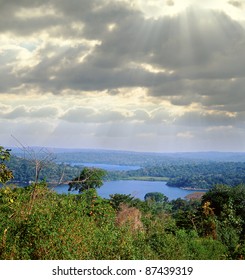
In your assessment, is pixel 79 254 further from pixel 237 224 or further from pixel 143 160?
pixel 143 160

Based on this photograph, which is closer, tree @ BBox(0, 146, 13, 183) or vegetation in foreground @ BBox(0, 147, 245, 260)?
tree @ BBox(0, 146, 13, 183)

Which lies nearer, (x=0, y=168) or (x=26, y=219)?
(x=0, y=168)

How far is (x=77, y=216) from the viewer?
5602 mm

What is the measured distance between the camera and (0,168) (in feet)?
14.1

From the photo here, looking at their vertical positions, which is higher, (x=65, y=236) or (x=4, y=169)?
(x=4, y=169)

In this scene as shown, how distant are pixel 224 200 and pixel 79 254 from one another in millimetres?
14120

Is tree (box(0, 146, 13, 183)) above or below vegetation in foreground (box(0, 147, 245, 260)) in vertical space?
above

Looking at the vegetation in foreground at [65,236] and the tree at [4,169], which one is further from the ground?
the tree at [4,169]

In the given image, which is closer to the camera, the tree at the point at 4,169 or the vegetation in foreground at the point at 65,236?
the tree at the point at 4,169

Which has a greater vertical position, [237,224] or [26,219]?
[26,219]

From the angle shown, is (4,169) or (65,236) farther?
(65,236)

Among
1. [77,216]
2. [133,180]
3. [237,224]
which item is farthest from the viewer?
[133,180]

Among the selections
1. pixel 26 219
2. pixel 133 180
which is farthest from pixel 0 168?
pixel 133 180
